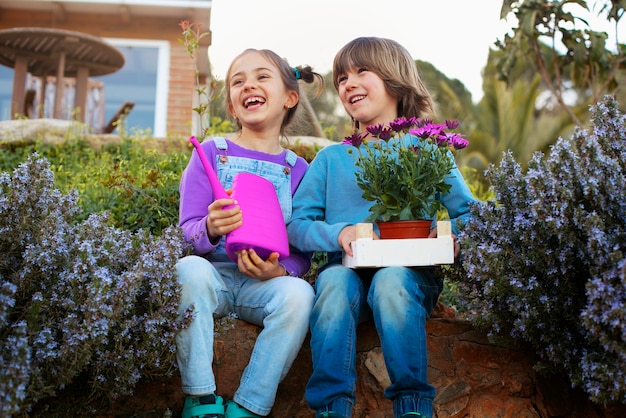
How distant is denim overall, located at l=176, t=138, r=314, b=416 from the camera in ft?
6.92

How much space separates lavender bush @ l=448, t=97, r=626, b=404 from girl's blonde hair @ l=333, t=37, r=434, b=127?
0.85 metres

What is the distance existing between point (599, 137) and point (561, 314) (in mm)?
582

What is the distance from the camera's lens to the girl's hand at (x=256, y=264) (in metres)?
2.30

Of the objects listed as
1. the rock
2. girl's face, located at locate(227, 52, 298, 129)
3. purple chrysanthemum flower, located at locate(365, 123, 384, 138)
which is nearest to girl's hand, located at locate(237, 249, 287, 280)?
the rock

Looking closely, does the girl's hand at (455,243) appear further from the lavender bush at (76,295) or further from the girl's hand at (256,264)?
the lavender bush at (76,295)

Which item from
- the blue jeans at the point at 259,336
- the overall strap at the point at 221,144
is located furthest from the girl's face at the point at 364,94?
the blue jeans at the point at 259,336

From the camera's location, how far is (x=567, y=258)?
6.53 ft

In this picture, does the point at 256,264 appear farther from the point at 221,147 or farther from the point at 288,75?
the point at 288,75

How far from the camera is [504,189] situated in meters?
2.24

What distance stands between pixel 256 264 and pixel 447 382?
80cm

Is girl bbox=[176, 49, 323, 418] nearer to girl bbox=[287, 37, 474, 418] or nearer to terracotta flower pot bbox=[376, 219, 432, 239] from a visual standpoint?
girl bbox=[287, 37, 474, 418]

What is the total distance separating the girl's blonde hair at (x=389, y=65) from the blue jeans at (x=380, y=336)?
0.97 metres

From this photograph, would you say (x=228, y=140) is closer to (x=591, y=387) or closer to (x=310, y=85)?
(x=310, y=85)

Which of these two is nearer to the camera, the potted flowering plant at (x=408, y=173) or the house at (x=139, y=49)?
the potted flowering plant at (x=408, y=173)
